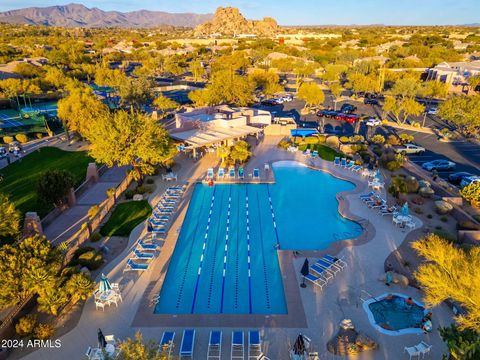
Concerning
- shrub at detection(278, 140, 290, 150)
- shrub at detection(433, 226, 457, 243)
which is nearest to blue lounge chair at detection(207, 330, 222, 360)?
shrub at detection(433, 226, 457, 243)

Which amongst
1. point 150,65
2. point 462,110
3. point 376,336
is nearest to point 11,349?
point 376,336

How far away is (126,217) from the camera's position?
20.9m

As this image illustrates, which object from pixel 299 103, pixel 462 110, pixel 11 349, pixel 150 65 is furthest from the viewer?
pixel 150 65

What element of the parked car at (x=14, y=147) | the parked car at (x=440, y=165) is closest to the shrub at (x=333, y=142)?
the parked car at (x=440, y=165)

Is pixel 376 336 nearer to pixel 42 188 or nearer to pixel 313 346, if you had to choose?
pixel 313 346

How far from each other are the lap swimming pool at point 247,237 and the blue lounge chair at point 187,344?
1771 millimetres

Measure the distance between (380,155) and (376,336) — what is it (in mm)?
21415

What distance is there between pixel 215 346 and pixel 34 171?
23.5 meters

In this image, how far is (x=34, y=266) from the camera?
12.6 meters

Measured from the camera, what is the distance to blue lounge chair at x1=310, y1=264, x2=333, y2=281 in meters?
15.6

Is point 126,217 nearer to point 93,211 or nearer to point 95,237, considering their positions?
point 93,211

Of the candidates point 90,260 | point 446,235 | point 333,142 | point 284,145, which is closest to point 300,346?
point 90,260

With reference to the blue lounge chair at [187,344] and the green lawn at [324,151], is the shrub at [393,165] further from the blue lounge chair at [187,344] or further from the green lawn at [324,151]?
the blue lounge chair at [187,344]

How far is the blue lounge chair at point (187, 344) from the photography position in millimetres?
11523
